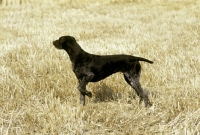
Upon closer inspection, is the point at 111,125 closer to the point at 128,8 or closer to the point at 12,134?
the point at 12,134

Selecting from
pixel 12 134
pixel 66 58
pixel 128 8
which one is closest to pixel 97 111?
pixel 12 134

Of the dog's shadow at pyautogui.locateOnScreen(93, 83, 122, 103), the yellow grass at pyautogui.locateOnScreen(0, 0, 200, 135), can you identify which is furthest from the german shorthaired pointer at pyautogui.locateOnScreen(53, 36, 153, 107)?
the dog's shadow at pyautogui.locateOnScreen(93, 83, 122, 103)

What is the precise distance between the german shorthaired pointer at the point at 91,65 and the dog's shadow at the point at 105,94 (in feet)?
2.25

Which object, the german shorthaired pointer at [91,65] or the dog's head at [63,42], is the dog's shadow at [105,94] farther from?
the dog's head at [63,42]

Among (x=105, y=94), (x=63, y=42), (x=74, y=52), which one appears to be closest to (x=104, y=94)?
(x=105, y=94)

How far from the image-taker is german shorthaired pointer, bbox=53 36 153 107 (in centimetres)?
369

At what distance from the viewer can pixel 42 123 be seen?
354cm

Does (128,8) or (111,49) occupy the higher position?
(128,8)

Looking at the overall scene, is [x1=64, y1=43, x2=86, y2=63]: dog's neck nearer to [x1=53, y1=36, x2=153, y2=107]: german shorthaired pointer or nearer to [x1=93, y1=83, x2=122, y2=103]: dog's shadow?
[x1=53, y1=36, x2=153, y2=107]: german shorthaired pointer

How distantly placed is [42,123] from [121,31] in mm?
8753

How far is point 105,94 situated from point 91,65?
105 centimetres

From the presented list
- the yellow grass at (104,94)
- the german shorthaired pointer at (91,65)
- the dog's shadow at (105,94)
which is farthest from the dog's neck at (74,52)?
the dog's shadow at (105,94)

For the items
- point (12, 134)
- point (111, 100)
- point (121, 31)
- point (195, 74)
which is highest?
point (121, 31)

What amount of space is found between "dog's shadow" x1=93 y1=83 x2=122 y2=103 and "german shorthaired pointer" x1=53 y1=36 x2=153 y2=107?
69 cm
